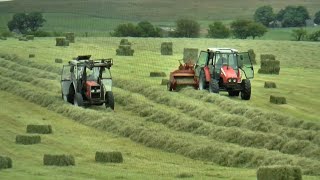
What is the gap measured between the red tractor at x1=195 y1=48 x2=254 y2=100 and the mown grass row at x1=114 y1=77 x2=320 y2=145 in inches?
33.9

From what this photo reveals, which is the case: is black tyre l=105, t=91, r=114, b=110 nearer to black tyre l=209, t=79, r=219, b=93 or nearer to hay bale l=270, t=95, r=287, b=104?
black tyre l=209, t=79, r=219, b=93

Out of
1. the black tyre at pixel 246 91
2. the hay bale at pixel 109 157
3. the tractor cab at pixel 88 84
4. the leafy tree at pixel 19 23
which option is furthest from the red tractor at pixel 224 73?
the leafy tree at pixel 19 23

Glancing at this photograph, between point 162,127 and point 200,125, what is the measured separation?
5.09ft

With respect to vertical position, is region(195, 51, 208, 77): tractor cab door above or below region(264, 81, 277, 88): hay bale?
above

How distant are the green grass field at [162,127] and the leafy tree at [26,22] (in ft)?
52.0

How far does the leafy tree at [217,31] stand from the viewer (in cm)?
8993

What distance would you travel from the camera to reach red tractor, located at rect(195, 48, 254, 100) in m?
39.8

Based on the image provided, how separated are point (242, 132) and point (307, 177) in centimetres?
671

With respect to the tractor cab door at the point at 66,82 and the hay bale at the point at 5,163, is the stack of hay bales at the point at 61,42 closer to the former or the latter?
the tractor cab door at the point at 66,82

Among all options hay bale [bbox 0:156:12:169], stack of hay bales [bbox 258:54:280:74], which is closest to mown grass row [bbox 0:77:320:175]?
hay bale [bbox 0:156:12:169]

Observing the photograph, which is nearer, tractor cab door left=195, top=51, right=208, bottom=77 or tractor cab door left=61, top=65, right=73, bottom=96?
tractor cab door left=195, top=51, right=208, bottom=77

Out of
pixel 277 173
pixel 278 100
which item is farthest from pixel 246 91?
pixel 277 173

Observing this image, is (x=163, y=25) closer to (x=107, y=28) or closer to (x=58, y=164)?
(x=107, y=28)

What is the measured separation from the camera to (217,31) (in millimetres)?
90312
